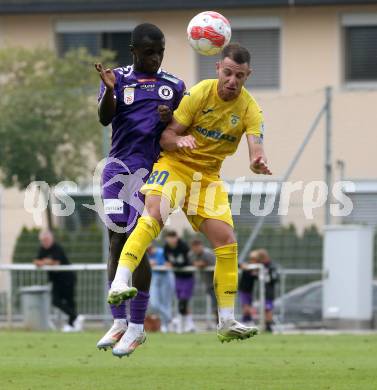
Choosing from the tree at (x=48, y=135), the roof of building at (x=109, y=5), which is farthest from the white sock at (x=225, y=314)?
the roof of building at (x=109, y=5)

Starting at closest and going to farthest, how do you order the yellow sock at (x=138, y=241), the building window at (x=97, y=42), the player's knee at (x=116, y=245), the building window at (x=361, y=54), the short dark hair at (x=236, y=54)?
the yellow sock at (x=138, y=241), the short dark hair at (x=236, y=54), the player's knee at (x=116, y=245), the building window at (x=361, y=54), the building window at (x=97, y=42)

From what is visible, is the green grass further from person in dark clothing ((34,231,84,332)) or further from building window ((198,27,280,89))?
building window ((198,27,280,89))

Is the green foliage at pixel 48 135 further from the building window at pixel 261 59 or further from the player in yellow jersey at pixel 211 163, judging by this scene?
the player in yellow jersey at pixel 211 163

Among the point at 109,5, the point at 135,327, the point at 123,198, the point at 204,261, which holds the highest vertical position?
the point at 109,5

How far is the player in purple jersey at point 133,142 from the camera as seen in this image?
33.6ft

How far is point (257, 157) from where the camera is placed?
9633 millimetres

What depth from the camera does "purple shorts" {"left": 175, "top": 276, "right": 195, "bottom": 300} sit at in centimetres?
2109

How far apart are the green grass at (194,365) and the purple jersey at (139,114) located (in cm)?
188

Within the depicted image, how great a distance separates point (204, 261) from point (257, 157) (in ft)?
39.0

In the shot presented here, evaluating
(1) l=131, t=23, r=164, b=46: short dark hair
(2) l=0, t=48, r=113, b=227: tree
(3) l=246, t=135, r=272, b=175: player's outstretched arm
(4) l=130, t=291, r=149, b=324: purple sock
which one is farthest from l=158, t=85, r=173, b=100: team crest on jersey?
(2) l=0, t=48, r=113, b=227: tree

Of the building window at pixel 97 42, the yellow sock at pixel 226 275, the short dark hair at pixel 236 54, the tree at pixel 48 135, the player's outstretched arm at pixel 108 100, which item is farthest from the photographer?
the building window at pixel 97 42

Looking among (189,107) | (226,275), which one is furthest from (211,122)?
(226,275)

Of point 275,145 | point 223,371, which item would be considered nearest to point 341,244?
point 275,145

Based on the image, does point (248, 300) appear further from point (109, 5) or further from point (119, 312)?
point (109, 5)
